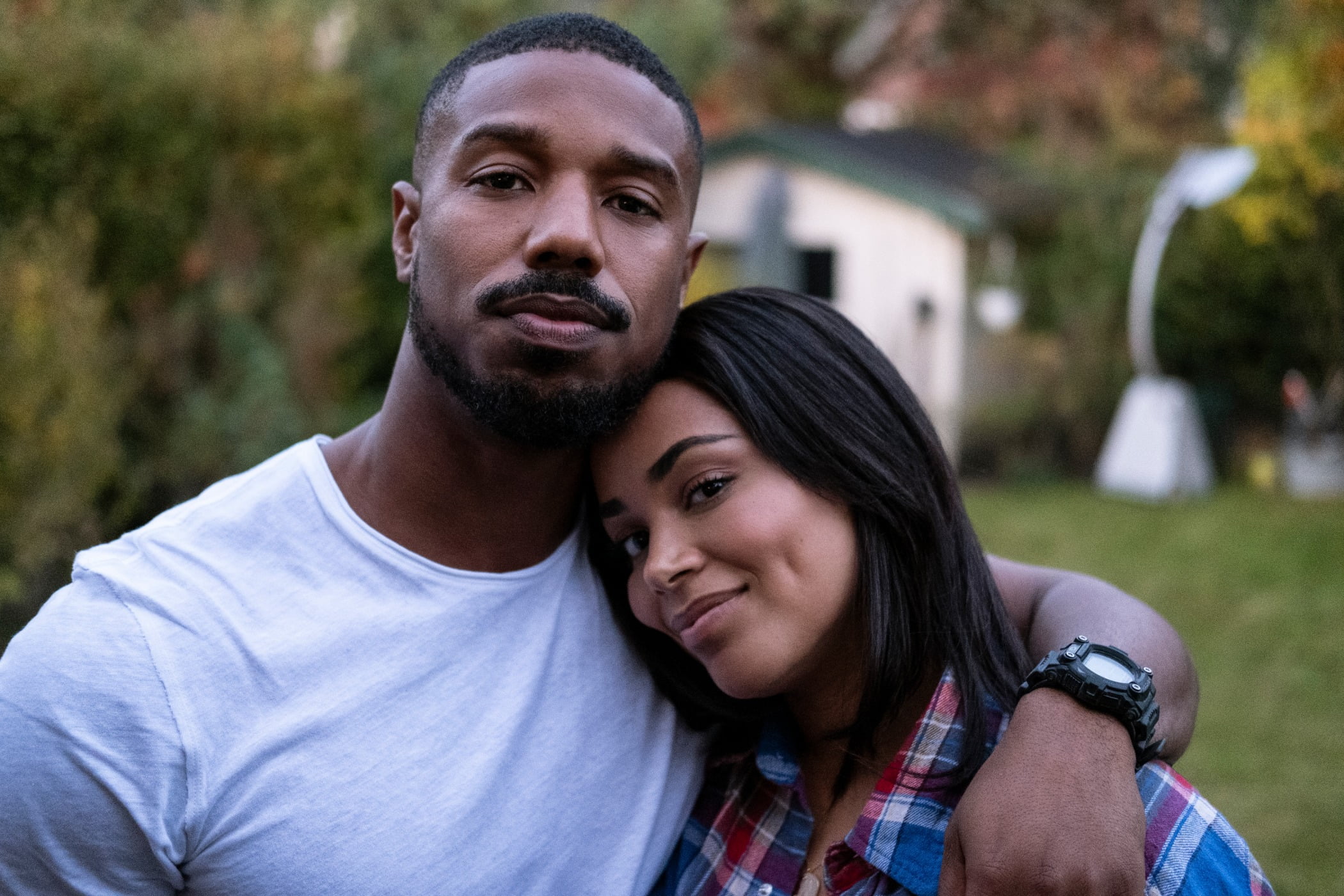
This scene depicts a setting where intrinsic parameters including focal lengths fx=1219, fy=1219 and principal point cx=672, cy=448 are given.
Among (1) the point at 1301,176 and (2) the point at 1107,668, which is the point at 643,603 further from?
(1) the point at 1301,176

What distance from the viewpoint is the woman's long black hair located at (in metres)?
2.21

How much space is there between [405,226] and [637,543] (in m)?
0.79

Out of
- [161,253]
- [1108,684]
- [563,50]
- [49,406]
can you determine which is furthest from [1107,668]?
[161,253]

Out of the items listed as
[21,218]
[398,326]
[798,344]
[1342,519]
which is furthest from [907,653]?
[1342,519]

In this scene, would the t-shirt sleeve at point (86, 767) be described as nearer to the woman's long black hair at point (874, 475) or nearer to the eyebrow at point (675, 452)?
the eyebrow at point (675, 452)

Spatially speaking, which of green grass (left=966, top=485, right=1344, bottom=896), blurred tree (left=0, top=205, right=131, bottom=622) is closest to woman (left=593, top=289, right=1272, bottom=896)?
blurred tree (left=0, top=205, right=131, bottom=622)

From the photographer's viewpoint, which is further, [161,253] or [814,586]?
[161,253]

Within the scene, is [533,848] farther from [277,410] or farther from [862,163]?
[862,163]

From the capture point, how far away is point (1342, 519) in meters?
12.3

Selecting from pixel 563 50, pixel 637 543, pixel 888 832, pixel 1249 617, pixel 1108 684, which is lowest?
pixel 1249 617

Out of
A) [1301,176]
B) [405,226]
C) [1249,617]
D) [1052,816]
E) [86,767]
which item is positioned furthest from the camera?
[1301,176]

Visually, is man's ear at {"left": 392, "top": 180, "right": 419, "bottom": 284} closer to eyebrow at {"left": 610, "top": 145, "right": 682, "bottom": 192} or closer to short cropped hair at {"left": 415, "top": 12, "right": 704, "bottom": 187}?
short cropped hair at {"left": 415, "top": 12, "right": 704, "bottom": 187}

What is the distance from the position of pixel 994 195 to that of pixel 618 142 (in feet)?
49.5

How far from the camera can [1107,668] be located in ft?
6.52
